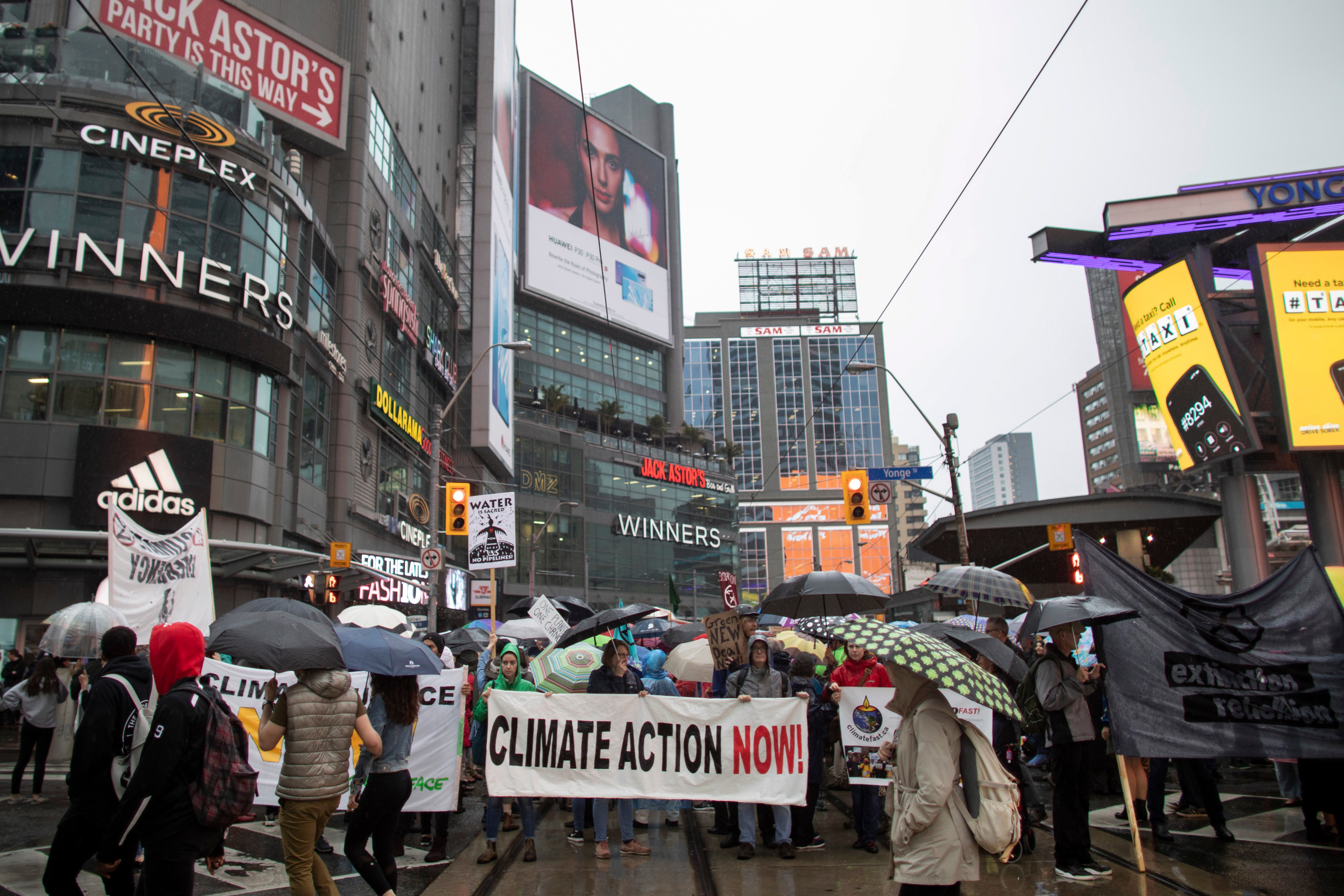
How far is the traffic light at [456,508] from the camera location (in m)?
20.1

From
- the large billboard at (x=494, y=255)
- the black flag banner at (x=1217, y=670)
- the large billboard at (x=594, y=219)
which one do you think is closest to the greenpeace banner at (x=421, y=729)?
the black flag banner at (x=1217, y=670)

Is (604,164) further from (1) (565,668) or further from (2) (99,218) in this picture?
(1) (565,668)

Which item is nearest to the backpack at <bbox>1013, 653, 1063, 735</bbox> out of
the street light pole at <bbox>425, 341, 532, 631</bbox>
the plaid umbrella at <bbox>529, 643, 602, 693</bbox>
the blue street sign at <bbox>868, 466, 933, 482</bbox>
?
the plaid umbrella at <bbox>529, 643, 602, 693</bbox>

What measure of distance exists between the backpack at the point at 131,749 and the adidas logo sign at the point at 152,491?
19321mm

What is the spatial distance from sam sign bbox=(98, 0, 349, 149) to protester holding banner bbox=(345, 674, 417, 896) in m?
27.5

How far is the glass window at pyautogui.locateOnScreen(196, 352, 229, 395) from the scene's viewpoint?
24938mm

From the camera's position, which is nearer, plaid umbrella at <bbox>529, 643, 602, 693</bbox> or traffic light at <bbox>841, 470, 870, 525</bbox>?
plaid umbrella at <bbox>529, 643, 602, 693</bbox>

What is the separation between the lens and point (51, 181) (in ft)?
77.6

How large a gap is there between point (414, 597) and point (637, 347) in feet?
186

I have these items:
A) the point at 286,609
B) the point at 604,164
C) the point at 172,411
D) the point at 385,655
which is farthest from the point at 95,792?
the point at 604,164

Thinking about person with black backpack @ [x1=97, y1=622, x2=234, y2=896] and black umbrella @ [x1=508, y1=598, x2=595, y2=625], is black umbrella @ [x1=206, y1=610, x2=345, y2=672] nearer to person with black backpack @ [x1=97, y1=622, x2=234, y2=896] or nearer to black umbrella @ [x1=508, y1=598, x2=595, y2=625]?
person with black backpack @ [x1=97, y1=622, x2=234, y2=896]

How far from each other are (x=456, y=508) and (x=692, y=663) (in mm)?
10175

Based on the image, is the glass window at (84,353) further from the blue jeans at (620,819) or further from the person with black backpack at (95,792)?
the person with black backpack at (95,792)

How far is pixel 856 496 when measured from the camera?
2281cm
